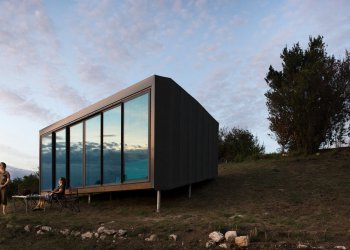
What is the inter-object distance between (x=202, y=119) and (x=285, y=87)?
994 centimetres

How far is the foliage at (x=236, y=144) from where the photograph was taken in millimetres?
32216

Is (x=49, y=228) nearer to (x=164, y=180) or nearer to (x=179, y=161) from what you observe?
(x=164, y=180)

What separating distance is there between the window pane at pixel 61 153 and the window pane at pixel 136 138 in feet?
16.2

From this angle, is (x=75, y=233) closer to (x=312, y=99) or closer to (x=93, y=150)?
(x=93, y=150)

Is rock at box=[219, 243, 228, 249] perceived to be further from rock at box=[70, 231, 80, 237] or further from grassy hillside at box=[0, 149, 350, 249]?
rock at box=[70, 231, 80, 237]

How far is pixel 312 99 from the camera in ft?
73.6

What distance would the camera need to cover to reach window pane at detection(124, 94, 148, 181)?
36.3 feet

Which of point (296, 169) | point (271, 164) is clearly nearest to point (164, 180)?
point (296, 169)

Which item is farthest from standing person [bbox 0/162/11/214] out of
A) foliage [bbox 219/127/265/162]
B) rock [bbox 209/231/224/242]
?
foliage [bbox 219/127/265/162]

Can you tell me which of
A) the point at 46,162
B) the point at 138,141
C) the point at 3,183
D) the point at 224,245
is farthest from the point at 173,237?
the point at 46,162

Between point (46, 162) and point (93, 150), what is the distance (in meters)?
4.88

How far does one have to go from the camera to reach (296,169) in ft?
62.0

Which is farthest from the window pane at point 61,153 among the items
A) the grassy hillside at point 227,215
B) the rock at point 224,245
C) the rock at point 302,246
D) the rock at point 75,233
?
the rock at point 302,246

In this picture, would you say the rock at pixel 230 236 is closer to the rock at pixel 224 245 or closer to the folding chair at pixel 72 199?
the rock at pixel 224 245
